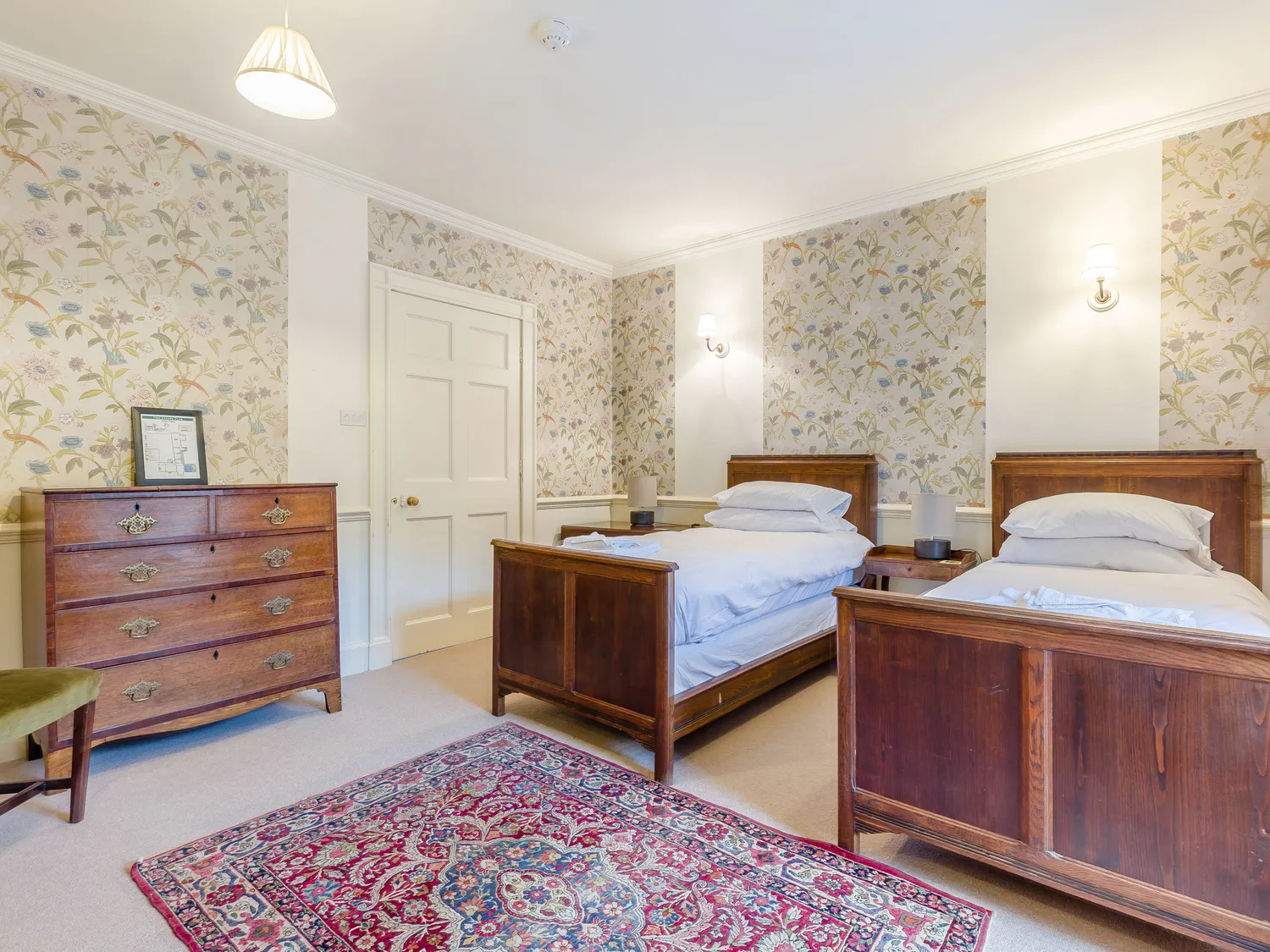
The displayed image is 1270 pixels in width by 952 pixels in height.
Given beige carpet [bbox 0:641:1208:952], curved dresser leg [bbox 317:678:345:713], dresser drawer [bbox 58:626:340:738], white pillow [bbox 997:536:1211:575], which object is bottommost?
beige carpet [bbox 0:641:1208:952]

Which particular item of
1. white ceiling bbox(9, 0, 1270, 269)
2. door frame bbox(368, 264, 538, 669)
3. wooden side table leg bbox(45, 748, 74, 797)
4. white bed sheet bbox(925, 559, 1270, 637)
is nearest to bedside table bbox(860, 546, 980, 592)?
white bed sheet bbox(925, 559, 1270, 637)

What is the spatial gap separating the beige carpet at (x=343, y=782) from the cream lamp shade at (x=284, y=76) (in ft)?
7.33

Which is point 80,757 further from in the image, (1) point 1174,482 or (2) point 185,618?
(1) point 1174,482

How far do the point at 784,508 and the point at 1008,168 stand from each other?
2141 millimetres

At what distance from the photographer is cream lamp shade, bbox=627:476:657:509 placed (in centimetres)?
458

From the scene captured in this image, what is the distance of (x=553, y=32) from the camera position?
2.31 metres

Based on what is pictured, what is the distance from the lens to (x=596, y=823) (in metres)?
2.01

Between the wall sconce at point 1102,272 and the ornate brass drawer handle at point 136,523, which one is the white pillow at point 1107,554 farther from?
the ornate brass drawer handle at point 136,523

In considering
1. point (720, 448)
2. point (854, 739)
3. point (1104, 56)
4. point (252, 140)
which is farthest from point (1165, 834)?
point (252, 140)

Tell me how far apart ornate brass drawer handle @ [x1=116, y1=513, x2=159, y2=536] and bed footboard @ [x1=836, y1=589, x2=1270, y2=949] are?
2546 mm

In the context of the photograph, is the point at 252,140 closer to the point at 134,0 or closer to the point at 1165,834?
the point at 134,0

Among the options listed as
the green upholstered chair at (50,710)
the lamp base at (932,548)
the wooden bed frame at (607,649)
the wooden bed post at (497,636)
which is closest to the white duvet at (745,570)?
the wooden bed frame at (607,649)

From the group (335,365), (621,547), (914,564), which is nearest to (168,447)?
(335,365)

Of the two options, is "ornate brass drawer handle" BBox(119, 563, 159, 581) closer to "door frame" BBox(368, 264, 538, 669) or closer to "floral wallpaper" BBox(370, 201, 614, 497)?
"door frame" BBox(368, 264, 538, 669)
